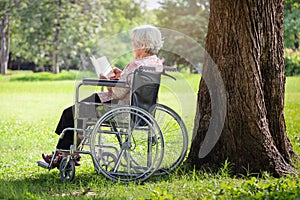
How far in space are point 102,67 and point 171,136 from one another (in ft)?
2.71

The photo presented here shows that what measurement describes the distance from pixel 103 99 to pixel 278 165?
1298mm

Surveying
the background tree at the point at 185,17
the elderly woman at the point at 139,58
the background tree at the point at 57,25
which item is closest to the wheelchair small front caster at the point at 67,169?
the elderly woman at the point at 139,58

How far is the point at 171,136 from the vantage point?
474 centimetres

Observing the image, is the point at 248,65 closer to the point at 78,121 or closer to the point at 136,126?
the point at 136,126

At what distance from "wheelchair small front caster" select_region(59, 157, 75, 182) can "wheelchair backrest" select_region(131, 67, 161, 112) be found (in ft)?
1.95

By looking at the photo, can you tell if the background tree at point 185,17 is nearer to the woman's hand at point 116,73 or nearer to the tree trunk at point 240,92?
the tree trunk at point 240,92

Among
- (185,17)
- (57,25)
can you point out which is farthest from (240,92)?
(185,17)

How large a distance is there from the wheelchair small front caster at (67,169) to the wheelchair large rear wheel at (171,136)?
594mm

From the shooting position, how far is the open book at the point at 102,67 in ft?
13.9

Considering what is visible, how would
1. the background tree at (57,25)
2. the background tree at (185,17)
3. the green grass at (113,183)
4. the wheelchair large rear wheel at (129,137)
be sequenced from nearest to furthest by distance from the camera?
the green grass at (113,183)
the wheelchair large rear wheel at (129,137)
the background tree at (57,25)
the background tree at (185,17)

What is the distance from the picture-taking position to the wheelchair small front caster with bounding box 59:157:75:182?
420 cm

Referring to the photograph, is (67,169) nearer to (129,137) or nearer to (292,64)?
(129,137)

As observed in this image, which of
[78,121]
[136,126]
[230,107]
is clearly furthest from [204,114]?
[78,121]

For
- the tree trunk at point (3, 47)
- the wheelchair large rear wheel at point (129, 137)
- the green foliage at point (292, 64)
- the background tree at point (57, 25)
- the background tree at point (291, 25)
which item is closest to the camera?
the wheelchair large rear wheel at point (129, 137)
